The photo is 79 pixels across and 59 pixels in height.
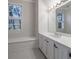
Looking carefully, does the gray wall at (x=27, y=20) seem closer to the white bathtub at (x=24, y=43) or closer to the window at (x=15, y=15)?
the window at (x=15, y=15)

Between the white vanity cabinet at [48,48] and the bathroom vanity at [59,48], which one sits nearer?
the bathroom vanity at [59,48]

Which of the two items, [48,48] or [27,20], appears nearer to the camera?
[48,48]

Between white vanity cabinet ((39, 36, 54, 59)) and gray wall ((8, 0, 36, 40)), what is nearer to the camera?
white vanity cabinet ((39, 36, 54, 59))

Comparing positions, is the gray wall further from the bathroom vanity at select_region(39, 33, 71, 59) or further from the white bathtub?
the bathroom vanity at select_region(39, 33, 71, 59)

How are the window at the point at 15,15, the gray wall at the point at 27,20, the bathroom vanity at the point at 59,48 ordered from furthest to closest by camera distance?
the gray wall at the point at 27,20 → the window at the point at 15,15 → the bathroom vanity at the point at 59,48

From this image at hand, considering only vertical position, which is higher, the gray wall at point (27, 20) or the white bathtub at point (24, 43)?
the gray wall at point (27, 20)

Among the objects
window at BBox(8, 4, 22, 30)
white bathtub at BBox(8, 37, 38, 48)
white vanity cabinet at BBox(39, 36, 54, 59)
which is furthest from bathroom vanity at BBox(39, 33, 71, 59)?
window at BBox(8, 4, 22, 30)

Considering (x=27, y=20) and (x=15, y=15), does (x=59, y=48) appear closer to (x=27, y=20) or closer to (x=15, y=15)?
(x=27, y=20)

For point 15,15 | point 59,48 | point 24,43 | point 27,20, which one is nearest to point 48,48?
point 59,48

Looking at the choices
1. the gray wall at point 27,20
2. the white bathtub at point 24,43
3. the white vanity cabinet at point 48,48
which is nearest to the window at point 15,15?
the gray wall at point 27,20
